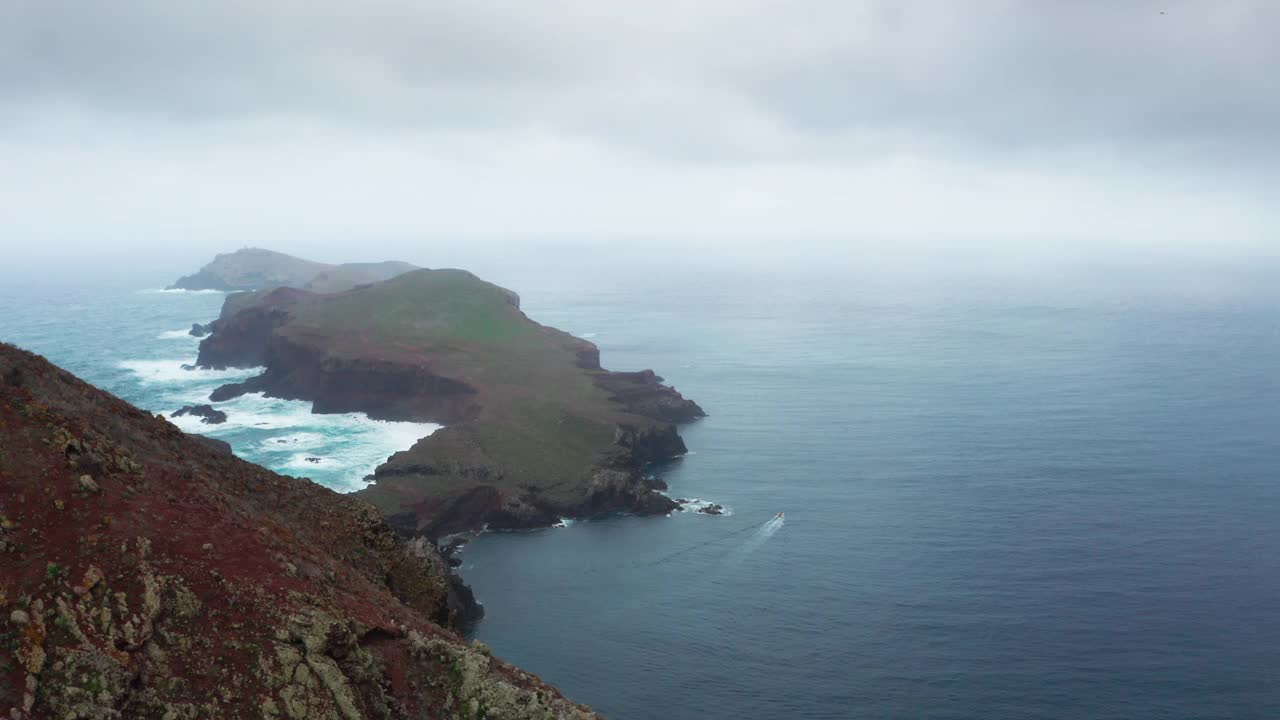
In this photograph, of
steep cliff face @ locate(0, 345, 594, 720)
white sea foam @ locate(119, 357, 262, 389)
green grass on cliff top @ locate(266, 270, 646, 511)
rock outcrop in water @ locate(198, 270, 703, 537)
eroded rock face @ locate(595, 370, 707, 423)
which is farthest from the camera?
white sea foam @ locate(119, 357, 262, 389)

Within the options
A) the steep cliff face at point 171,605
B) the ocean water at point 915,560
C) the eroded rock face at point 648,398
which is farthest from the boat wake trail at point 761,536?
the steep cliff face at point 171,605

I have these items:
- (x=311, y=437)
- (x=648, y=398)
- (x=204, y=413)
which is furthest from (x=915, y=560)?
(x=204, y=413)

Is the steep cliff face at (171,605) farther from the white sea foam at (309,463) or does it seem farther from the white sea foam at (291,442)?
the white sea foam at (291,442)

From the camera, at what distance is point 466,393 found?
12212 centimetres

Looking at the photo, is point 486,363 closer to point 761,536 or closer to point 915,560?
point 761,536

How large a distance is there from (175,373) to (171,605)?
144492 millimetres

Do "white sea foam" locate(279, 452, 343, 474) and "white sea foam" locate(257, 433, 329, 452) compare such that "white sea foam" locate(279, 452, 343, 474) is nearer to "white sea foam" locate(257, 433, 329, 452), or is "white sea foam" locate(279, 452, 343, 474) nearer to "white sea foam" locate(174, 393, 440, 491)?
"white sea foam" locate(174, 393, 440, 491)

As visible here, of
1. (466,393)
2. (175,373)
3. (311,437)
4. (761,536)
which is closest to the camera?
(761,536)

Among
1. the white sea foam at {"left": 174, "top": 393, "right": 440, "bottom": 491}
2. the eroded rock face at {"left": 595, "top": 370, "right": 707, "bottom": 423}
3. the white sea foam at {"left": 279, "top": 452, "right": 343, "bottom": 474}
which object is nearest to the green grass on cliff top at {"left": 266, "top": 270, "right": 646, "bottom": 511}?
the eroded rock face at {"left": 595, "top": 370, "right": 707, "bottom": 423}

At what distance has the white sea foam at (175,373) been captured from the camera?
146 meters

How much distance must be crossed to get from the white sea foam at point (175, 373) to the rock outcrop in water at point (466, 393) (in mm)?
4243

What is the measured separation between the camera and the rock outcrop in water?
299 ft

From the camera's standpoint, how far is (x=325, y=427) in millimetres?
117812

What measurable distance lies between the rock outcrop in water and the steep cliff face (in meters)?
51.8
